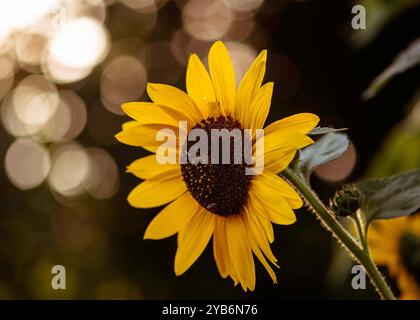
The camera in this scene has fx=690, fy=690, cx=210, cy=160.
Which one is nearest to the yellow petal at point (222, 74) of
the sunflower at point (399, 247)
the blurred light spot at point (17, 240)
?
the sunflower at point (399, 247)

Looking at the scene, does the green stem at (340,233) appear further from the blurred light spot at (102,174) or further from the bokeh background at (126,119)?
the blurred light spot at (102,174)

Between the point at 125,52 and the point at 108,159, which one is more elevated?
the point at 125,52

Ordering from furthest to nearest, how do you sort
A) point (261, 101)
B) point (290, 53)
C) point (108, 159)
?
point (108, 159)
point (290, 53)
point (261, 101)

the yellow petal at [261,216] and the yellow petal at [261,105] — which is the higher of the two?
the yellow petal at [261,105]

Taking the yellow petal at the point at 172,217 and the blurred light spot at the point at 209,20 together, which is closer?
the yellow petal at the point at 172,217

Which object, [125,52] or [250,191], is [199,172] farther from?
[125,52]

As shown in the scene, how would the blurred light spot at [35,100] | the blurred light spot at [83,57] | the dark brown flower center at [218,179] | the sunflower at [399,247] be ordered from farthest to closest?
the blurred light spot at [35,100], the blurred light spot at [83,57], the sunflower at [399,247], the dark brown flower center at [218,179]
